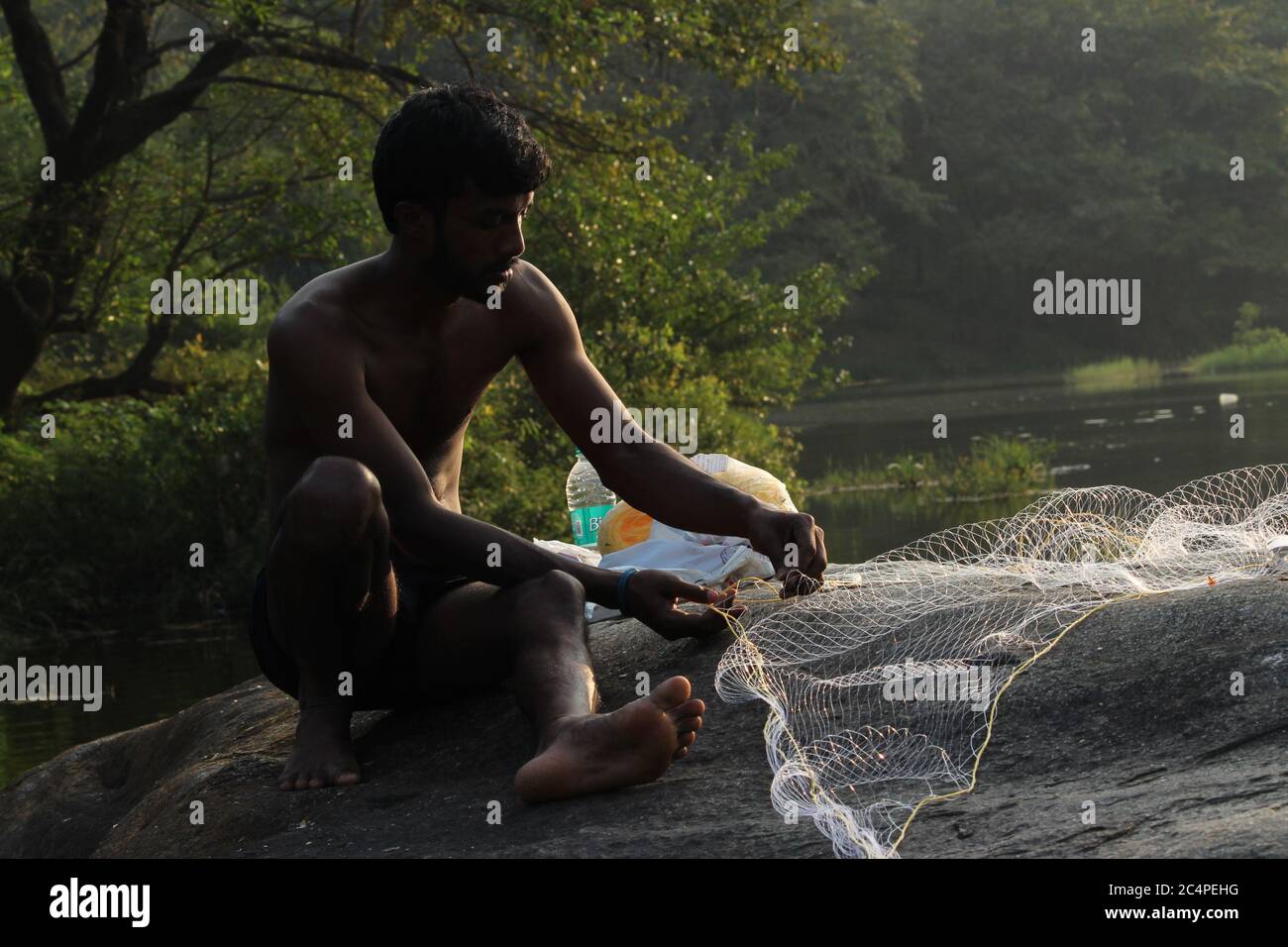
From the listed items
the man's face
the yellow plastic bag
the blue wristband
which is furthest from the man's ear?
the yellow plastic bag

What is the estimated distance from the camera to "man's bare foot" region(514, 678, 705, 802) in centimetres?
351

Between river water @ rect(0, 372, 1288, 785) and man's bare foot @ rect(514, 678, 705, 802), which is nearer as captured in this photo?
man's bare foot @ rect(514, 678, 705, 802)

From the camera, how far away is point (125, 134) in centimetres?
1333

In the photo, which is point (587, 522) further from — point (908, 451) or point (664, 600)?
point (908, 451)

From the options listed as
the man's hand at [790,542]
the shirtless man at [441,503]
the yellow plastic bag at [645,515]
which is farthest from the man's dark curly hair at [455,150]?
the yellow plastic bag at [645,515]

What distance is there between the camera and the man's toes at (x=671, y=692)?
Answer: 350 cm

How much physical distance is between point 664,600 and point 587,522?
3.74 meters

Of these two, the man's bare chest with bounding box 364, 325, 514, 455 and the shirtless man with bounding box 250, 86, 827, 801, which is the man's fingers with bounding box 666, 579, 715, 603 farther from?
the man's bare chest with bounding box 364, 325, 514, 455

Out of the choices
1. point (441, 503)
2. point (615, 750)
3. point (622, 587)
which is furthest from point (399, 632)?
point (615, 750)

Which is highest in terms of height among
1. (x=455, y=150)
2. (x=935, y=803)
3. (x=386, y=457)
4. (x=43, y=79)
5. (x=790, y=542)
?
(x=43, y=79)

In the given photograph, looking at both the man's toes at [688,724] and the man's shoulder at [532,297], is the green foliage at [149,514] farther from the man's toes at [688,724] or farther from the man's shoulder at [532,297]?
the man's toes at [688,724]

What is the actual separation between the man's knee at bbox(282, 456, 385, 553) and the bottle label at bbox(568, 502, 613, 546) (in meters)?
3.84

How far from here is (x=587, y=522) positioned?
7.95 m
